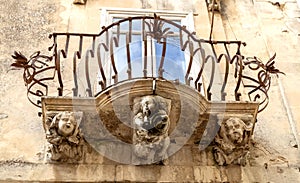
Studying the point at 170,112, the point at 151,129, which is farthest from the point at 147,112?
the point at 170,112

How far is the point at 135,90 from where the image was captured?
17.1 feet

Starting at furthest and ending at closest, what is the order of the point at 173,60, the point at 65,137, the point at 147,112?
the point at 173,60, the point at 65,137, the point at 147,112

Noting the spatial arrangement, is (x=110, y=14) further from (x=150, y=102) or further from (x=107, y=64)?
(x=150, y=102)

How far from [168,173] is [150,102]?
0.72 meters

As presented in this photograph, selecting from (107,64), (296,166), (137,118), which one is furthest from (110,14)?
(296,166)

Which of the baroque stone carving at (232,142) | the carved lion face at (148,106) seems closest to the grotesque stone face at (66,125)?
the carved lion face at (148,106)

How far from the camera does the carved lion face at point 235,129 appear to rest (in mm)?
5270

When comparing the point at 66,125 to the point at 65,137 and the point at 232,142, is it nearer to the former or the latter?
the point at 65,137

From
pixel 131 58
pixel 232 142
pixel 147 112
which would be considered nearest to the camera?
pixel 147 112

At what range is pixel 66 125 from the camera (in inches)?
202

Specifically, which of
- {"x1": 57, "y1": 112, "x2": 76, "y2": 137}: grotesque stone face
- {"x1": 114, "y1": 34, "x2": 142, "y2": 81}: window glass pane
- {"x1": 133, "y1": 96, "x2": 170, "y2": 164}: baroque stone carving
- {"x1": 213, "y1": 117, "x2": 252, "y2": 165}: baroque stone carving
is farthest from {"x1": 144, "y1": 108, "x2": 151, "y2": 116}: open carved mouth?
{"x1": 114, "y1": 34, "x2": 142, "y2": 81}: window glass pane

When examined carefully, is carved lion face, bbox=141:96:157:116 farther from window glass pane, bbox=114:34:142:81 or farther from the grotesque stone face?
window glass pane, bbox=114:34:142:81

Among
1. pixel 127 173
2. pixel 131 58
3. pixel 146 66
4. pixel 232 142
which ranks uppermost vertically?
pixel 131 58

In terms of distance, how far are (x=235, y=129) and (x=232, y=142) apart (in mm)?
132
